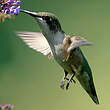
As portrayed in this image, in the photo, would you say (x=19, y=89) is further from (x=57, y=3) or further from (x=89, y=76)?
(x=89, y=76)

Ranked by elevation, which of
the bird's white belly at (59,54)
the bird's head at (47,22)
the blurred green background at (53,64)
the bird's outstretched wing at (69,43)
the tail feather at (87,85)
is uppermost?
the bird's head at (47,22)

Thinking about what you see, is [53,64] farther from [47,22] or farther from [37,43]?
[47,22]

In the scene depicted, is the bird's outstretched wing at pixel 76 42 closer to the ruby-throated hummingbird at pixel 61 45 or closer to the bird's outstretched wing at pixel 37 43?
the ruby-throated hummingbird at pixel 61 45

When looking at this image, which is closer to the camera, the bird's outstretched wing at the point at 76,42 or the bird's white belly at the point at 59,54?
the bird's outstretched wing at the point at 76,42

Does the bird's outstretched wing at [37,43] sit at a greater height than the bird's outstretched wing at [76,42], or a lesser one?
lesser

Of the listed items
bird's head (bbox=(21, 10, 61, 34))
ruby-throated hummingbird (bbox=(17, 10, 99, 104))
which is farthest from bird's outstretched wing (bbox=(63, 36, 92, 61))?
bird's head (bbox=(21, 10, 61, 34))

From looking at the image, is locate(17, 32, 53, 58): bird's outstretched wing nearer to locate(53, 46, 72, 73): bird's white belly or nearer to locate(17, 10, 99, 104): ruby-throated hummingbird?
locate(17, 10, 99, 104): ruby-throated hummingbird

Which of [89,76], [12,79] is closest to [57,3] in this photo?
[12,79]

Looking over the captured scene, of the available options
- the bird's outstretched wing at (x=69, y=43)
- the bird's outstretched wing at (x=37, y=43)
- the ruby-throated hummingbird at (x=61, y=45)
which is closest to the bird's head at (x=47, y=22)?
the ruby-throated hummingbird at (x=61, y=45)
